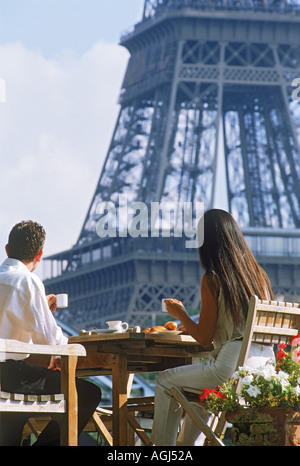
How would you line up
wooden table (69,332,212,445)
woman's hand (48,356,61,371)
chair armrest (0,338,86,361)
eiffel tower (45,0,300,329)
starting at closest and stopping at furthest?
1. chair armrest (0,338,86,361)
2. woman's hand (48,356,61,371)
3. wooden table (69,332,212,445)
4. eiffel tower (45,0,300,329)

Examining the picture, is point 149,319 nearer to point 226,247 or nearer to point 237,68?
point 237,68

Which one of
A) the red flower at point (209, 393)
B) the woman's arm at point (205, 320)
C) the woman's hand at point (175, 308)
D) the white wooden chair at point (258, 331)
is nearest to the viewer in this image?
the red flower at point (209, 393)

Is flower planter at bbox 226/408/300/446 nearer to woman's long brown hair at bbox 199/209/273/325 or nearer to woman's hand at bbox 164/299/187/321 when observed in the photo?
woman's long brown hair at bbox 199/209/273/325

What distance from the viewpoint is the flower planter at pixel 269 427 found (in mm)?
4922

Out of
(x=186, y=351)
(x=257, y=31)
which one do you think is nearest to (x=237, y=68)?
(x=257, y=31)

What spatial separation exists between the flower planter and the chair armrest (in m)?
0.96

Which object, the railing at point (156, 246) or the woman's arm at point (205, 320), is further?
the railing at point (156, 246)

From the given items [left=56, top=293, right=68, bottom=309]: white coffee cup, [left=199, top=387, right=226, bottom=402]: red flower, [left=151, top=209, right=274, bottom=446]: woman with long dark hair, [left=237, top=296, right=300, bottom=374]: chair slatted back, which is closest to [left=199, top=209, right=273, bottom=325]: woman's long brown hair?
[left=151, top=209, right=274, bottom=446]: woman with long dark hair

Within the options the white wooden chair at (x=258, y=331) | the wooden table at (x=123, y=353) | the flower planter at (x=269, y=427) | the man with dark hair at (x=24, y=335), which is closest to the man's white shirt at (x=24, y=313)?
the man with dark hair at (x=24, y=335)

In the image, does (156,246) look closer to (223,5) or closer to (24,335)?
(223,5)

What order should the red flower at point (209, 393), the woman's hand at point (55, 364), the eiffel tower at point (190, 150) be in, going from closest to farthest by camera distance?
1. the red flower at point (209, 393)
2. the woman's hand at point (55, 364)
3. the eiffel tower at point (190, 150)

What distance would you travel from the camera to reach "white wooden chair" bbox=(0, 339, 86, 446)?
16.0ft

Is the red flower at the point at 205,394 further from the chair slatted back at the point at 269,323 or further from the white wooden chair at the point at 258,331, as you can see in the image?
the chair slatted back at the point at 269,323
